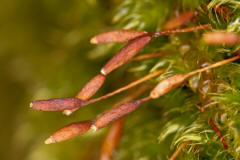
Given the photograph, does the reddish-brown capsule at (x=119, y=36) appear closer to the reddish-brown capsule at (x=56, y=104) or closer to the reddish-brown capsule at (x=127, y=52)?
the reddish-brown capsule at (x=127, y=52)

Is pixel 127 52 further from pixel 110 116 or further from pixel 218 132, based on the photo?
pixel 218 132

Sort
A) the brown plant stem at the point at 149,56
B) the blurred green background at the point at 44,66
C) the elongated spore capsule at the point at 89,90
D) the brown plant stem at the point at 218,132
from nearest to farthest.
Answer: the brown plant stem at the point at 218,132
the elongated spore capsule at the point at 89,90
the brown plant stem at the point at 149,56
the blurred green background at the point at 44,66

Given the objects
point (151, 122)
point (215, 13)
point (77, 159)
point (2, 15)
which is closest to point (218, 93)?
point (215, 13)

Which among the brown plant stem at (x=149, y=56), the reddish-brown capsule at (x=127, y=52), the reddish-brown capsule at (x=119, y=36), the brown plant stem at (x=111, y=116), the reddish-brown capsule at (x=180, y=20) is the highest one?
the reddish-brown capsule at (x=119, y=36)

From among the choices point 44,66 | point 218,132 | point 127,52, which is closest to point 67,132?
point 127,52

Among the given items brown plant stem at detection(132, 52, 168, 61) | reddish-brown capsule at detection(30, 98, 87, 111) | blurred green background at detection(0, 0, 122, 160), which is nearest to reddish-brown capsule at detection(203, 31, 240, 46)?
brown plant stem at detection(132, 52, 168, 61)

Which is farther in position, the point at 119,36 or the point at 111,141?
the point at 111,141

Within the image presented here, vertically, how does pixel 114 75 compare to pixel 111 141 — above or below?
above

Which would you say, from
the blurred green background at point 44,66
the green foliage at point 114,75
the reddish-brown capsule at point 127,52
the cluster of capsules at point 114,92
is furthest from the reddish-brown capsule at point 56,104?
the blurred green background at point 44,66
